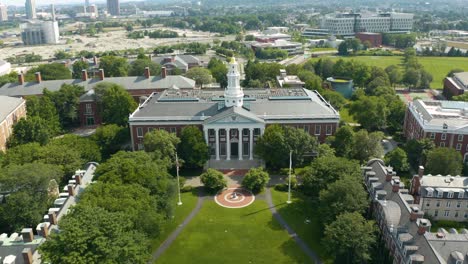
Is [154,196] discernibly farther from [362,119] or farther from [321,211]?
[362,119]

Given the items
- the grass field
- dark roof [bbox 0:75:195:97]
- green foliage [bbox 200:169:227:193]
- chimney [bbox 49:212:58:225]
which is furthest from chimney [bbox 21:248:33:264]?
the grass field

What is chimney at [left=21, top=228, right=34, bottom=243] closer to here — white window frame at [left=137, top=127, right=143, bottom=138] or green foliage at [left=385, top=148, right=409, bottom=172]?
white window frame at [left=137, top=127, right=143, bottom=138]

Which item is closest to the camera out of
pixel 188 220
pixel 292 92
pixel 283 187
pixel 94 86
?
pixel 188 220

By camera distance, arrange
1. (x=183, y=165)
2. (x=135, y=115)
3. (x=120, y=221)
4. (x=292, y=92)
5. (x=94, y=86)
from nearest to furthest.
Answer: (x=120, y=221), (x=183, y=165), (x=135, y=115), (x=292, y=92), (x=94, y=86)

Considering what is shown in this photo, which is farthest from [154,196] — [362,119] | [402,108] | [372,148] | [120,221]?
[402,108]

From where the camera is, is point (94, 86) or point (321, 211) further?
point (94, 86)

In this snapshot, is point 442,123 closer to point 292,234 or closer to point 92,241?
point 292,234
